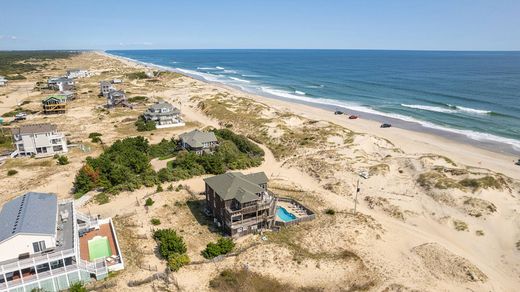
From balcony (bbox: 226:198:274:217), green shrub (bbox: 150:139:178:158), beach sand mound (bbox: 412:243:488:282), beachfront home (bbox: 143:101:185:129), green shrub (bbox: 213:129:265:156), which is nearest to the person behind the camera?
beach sand mound (bbox: 412:243:488:282)

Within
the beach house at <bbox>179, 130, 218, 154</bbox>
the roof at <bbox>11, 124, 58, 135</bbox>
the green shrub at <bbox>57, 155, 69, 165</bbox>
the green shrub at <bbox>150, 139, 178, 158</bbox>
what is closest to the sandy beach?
the green shrub at <bbox>57, 155, 69, 165</bbox>

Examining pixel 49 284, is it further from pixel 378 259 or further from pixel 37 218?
pixel 378 259

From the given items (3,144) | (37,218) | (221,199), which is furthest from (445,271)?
(3,144)

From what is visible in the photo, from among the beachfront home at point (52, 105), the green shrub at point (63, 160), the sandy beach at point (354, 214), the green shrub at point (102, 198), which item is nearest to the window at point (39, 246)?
the sandy beach at point (354, 214)

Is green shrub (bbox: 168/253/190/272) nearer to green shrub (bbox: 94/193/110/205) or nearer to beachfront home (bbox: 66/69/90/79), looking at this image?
green shrub (bbox: 94/193/110/205)

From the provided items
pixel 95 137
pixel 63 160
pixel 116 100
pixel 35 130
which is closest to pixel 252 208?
pixel 63 160

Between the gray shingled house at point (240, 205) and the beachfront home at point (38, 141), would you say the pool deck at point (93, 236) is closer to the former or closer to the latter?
the gray shingled house at point (240, 205)
